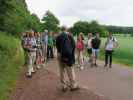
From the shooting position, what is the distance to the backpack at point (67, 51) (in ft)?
42.3

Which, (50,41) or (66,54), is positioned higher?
(66,54)

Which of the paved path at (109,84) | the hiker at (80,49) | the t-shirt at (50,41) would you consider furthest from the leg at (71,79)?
the t-shirt at (50,41)

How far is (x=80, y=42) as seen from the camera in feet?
70.2

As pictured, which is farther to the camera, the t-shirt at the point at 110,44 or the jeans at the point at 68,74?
the t-shirt at the point at 110,44

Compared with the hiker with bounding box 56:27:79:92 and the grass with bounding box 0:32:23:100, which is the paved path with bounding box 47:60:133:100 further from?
the grass with bounding box 0:32:23:100

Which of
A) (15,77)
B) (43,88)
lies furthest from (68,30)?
(15,77)

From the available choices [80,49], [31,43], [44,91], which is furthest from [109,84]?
[80,49]

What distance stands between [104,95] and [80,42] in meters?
8.94

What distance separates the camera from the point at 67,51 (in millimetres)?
12906

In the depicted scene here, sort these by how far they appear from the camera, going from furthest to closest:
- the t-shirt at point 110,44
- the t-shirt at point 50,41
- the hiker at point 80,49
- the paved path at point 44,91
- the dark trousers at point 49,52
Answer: the dark trousers at point 49,52 < the t-shirt at point 50,41 < the t-shirt at point 110,44 < the hiker at point 80,49 < the paved path at point 44,91

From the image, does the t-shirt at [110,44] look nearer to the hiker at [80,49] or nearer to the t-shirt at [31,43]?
the hiker at [80,49]

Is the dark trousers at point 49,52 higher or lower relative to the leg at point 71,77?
lower

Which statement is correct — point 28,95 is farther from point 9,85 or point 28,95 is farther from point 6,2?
point 6,2

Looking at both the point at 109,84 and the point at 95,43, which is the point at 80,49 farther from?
the point at 109,84
